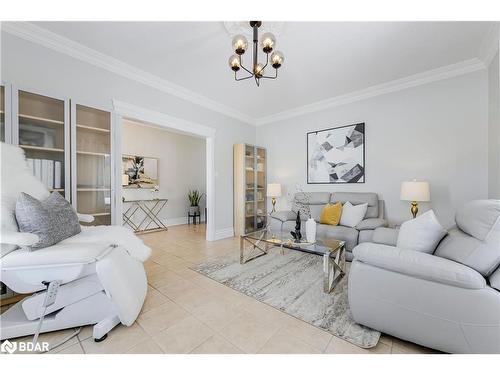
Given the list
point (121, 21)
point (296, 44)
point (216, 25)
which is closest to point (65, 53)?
point (121, 21)

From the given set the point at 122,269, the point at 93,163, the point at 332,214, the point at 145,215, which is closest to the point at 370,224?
the point at 332,214

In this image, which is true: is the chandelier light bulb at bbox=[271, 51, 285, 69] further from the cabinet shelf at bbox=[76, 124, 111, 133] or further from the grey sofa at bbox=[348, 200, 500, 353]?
the cabinet shelf at bbox=[76, 124, 111, 133]

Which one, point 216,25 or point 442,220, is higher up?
point 216,25

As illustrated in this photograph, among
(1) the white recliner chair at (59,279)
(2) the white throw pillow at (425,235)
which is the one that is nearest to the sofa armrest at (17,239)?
(1) the white recliner chair at (59,279)

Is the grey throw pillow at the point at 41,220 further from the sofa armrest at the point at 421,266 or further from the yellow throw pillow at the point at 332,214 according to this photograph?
the yellow throw pillow at the point at 332,214

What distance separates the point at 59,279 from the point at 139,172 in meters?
3.77

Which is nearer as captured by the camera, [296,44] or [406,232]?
[406,232]

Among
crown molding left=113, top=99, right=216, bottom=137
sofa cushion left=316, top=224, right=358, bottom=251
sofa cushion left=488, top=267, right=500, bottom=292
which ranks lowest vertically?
sofa cushion left=316, top=224, right=358, bottom=251

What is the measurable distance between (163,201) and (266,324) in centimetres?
434

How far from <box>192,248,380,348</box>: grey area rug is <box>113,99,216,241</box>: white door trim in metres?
1.25

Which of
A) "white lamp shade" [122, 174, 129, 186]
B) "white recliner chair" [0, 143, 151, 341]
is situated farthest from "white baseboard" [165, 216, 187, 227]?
"white recliner chair" [0, 143, 151, 341]

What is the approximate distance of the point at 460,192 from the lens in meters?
2.62

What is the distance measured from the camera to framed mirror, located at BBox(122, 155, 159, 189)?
4465 millimetres
